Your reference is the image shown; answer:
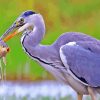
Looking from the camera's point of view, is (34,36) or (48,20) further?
(48,20)

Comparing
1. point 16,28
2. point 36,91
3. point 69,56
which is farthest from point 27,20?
point 36,91

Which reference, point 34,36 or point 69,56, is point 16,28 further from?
point 69,56

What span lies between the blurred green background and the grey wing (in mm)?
1011

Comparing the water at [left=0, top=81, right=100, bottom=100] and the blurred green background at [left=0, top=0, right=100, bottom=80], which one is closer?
the water at [left=0, top=81, right=100, bottom=100]

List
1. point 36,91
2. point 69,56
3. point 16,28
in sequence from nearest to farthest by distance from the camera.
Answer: point 69,56
point 16,28
point 36,91

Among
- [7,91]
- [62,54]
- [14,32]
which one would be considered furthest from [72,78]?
[7,91]

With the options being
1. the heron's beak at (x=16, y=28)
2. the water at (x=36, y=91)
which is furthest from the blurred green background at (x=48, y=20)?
the heron's beak at (x=16, y=28)

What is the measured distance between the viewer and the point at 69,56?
306 centimetres

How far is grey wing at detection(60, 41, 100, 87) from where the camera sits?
307cm

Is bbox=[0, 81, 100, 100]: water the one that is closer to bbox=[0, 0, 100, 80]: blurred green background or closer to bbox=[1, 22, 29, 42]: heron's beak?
bbox=[0, 0, 100, 80]: blurred green background

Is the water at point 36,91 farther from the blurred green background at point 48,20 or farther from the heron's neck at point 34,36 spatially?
the heron's neck at point 34,36

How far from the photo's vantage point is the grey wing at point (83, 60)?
3.07 meters

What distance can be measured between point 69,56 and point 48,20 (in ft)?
3.99

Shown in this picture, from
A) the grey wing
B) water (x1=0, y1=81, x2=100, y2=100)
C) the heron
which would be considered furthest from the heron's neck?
water (x1=0, y1=81, x2=100, y2=100)
